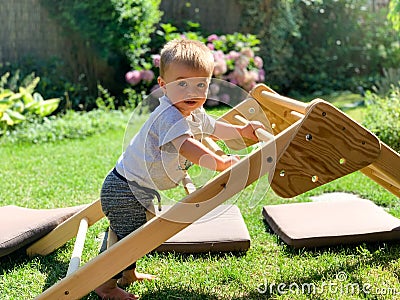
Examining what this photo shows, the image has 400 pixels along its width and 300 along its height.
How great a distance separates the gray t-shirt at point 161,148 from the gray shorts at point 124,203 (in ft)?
0.16

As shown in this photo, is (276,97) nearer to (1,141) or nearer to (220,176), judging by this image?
(220,176)

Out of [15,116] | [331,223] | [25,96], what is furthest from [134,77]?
[331,223]

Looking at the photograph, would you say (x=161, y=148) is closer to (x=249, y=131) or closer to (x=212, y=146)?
(x=212, y=146)

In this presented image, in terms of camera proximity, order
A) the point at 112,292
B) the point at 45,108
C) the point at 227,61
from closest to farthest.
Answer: the point at 112,292
the point at 45,108
the point at 227,61

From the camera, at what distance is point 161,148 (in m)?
2.28

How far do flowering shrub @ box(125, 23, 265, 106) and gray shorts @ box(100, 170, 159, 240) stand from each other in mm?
5091

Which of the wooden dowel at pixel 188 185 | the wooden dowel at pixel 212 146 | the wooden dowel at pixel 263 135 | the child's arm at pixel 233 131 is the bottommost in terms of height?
the wooden dowel at pixel 188 185

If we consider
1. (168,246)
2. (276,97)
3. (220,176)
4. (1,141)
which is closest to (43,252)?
(168,246)

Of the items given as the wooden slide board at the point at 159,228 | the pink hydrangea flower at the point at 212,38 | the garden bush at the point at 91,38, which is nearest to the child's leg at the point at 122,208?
the wooden slide board at the point at 159,228

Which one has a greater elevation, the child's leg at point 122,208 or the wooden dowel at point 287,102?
the wooden dowel at point 287,102

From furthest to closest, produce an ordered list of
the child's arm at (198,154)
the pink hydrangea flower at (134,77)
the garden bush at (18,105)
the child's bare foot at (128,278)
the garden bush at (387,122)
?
the pink hydrangea flower at (134,77) < the garden bush at (18,105) < the garden bush at (387,122) < the child's bare foot at (128,278) < the child's arm at (198,154)

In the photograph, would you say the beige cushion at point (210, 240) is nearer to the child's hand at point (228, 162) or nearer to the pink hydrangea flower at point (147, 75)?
the child's hand at point (228, 162)

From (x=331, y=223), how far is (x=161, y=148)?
1.22 meters

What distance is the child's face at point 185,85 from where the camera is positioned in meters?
2.19
